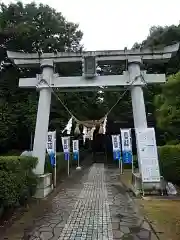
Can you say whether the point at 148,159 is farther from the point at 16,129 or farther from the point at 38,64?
the point at 16,129

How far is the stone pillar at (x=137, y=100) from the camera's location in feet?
41.0

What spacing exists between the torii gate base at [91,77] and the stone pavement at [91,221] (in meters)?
3.21

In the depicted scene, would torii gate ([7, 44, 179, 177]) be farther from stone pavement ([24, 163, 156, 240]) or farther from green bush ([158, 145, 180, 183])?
stone pavement ([24, 163, 156, 240])

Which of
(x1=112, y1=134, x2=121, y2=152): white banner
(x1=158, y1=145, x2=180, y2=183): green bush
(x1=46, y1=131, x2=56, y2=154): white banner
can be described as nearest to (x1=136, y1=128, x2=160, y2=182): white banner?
(x1=158, y1=145, x2=180, y2=183): green bush

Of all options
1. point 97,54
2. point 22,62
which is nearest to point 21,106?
point 22,62

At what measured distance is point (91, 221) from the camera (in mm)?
7402

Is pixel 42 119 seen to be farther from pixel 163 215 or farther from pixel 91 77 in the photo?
pixel 163 215

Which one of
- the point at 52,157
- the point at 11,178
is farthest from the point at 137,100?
the point at 11,178

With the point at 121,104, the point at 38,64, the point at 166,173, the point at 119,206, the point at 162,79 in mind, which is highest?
the point at 121,104

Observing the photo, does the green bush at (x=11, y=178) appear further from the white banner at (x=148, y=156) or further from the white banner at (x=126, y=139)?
the white banner at (x=126, y=139)

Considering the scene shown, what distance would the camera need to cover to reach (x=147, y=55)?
13.2m

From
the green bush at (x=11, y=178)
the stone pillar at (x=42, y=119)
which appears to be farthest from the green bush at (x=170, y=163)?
the green bush at (x=11, y=178)

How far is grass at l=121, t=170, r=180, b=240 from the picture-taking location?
6.32m

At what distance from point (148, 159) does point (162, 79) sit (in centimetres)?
393
